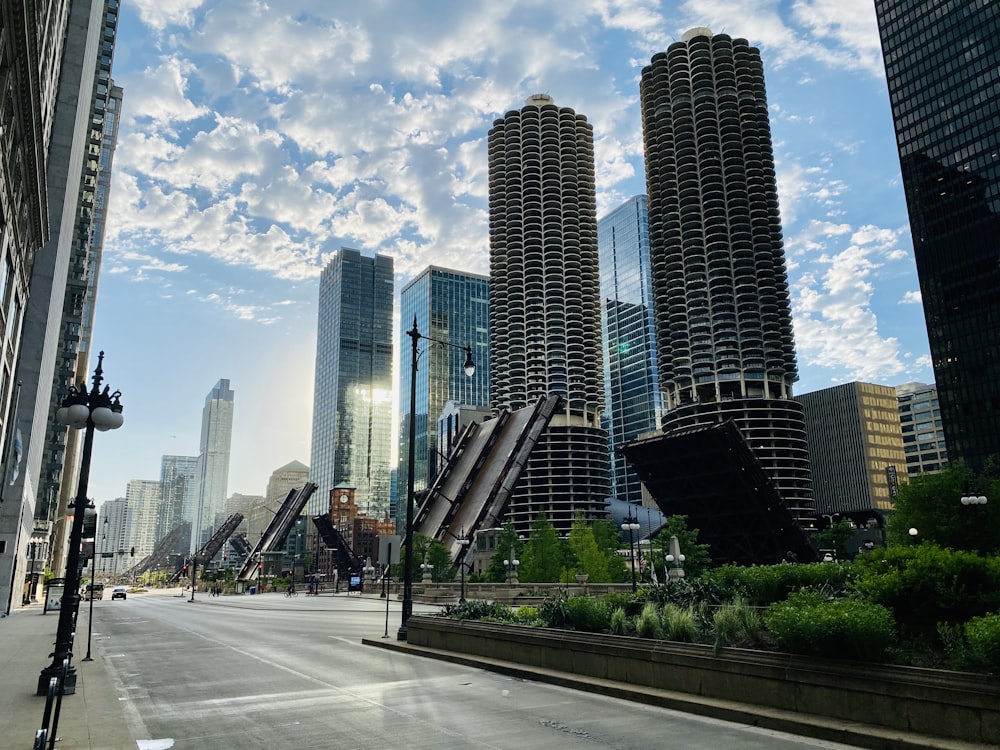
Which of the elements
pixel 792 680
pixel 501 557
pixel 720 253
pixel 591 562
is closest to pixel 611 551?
pixel 591 562

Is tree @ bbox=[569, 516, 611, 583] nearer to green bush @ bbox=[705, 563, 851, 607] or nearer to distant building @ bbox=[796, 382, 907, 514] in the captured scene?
green bush @ bbox=[705, 563, 851, 607]

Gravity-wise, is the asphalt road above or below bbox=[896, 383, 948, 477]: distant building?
below

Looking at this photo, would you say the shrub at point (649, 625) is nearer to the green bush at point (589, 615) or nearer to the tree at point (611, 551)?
the green bush at point (589, 615)

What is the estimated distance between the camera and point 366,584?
256 ft

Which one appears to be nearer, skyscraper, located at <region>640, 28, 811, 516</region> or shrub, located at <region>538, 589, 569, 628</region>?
shrub, located at <region>538, 589, 569, 628</region>

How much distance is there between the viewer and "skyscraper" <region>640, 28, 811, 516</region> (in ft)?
473

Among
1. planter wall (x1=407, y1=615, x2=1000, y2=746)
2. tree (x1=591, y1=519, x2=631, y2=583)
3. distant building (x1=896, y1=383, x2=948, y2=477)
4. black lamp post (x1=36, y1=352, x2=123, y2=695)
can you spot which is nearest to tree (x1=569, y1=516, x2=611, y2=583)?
tree (x1=591, y1=519, x2=631, y2=583)

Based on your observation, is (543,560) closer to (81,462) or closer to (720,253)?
(81,462)

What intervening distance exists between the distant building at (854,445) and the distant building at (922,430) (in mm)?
1718

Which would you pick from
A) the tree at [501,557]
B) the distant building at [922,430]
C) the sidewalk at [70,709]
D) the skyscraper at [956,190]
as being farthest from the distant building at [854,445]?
the sidewalk at [70,709]

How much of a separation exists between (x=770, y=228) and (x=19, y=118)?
520 feet

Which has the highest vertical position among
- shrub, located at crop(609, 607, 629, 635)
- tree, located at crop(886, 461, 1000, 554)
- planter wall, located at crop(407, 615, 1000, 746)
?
tree, located at crop(886, 461, 1000, 554)

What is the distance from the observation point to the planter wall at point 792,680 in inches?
308

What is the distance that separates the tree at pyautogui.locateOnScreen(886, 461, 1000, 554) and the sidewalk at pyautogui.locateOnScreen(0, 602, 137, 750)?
170 feet
